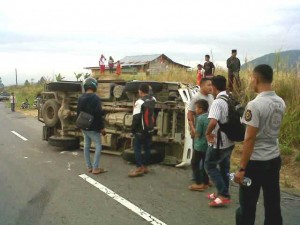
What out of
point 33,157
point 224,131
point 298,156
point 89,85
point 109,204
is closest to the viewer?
point 224,131

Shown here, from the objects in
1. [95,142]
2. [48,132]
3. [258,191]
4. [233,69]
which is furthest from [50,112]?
[258,191]

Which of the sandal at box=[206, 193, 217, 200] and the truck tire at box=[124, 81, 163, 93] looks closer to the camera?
the sandal at box=[206, 193, 217, 200]

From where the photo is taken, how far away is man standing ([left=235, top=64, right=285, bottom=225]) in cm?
373

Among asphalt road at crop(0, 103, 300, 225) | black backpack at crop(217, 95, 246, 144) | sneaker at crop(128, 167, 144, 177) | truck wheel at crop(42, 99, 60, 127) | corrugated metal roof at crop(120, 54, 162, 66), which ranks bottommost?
asphalt road at crop(0, 103, 300, 225)

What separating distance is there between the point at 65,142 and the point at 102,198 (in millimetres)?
4193

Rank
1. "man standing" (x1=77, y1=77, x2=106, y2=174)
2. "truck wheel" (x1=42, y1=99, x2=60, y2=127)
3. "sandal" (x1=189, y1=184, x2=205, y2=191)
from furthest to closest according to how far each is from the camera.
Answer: "truck wheel" (x1=42, y1=99, x2=60, y2=127) → "man standing" (x1=77, y1=77, x2=106, y2=174) → "sandal" (x1=189, y1=184, x2=205, y2=191)

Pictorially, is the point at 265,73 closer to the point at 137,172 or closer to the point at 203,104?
the point at 203,104

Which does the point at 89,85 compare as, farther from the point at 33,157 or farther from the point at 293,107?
the point at 293,107

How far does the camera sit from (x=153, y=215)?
516 centimetres

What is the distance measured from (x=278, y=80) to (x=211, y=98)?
14.2 ft

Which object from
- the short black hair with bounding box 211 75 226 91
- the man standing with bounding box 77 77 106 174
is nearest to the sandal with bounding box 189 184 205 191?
the short black hair with bounding box 211 75 226 91

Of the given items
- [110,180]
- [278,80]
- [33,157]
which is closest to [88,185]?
[110,180]

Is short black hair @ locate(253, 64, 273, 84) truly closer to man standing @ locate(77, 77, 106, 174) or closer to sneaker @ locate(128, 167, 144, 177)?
sneaker @ locate(128, 167, 144, 177)

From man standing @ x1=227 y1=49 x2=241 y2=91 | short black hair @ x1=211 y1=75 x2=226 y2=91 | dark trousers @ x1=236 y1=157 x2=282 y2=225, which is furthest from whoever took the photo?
man standing @ x1=227 y1=49 x2=241 y2=91
